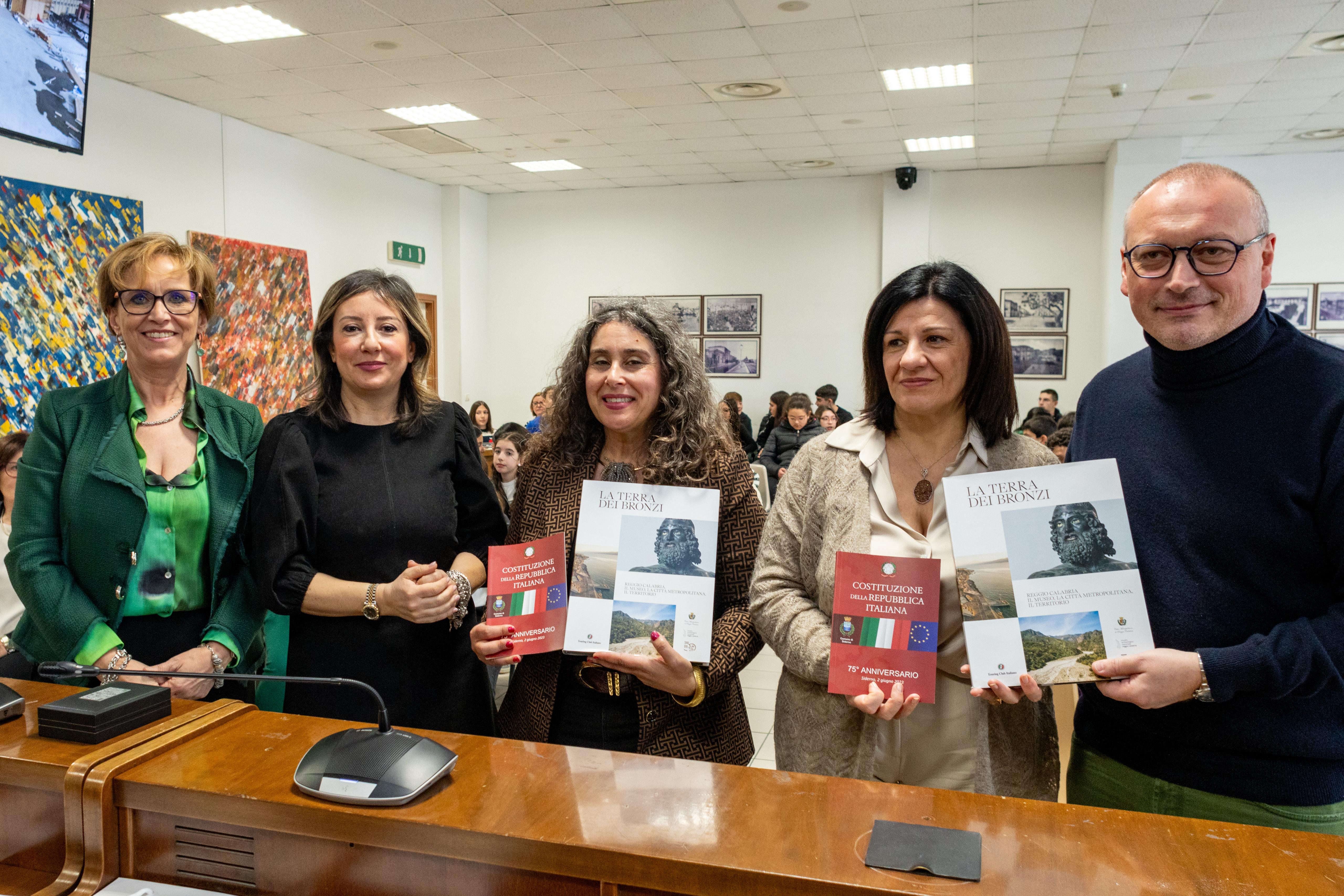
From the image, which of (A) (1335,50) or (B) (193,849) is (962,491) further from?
(A) (1335,50)

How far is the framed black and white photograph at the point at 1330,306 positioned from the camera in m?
9.07

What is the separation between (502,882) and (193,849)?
0.47 metres

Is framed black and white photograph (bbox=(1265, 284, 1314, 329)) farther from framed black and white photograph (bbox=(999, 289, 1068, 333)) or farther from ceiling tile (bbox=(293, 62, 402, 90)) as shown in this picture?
ceiling tile (bbox=(293, 62, 402, 90))

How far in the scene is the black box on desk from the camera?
1.37 metres

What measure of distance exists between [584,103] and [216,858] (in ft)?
23.1

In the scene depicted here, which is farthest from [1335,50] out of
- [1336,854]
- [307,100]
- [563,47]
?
[307,100]

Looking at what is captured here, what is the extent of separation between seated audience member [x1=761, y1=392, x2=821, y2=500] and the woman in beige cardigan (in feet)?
20.5

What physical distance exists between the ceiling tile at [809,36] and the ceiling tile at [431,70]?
214 centimetres

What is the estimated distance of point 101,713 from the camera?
1.37 meters

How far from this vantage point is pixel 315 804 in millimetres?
1174

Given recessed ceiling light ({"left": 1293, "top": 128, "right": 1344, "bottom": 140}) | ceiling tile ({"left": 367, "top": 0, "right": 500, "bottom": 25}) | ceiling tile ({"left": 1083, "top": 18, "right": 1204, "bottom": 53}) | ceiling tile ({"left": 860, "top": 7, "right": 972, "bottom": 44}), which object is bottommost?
ceiling tile ({"left": 367, "top": 0, "right": 500, "bottom": 25})

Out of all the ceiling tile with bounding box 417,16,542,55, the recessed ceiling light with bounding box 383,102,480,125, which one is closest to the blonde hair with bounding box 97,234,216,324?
the ceiling tile with bounding box 417,16,542,55

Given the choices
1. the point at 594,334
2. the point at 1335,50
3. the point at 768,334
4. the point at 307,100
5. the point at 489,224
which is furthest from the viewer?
the point at 489,224

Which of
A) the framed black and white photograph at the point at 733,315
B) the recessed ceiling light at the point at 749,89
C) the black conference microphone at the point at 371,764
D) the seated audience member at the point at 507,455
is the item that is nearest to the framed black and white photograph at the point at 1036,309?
the framed black and white photograph at the point at 733,315
